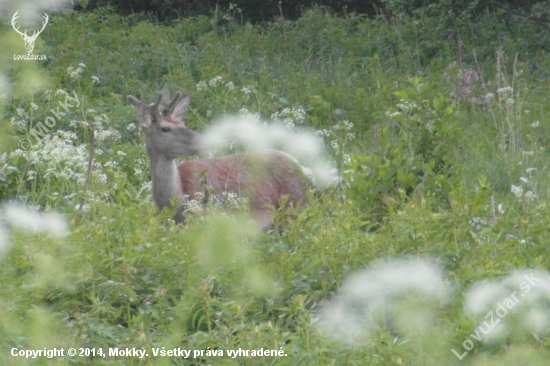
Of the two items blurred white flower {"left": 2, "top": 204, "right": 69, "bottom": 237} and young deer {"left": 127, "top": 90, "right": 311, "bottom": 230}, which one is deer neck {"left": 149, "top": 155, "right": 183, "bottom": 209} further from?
blurred white flower {"left": 2, "top": 204, "right": 69, "bottom": 237}

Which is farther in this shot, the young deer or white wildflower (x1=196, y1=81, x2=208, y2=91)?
white wildflower (x1=196, y1=81, x2=208, y2=91)

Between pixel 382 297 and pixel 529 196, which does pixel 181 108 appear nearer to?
pixel 529 196

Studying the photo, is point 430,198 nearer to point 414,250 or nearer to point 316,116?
point 414,250

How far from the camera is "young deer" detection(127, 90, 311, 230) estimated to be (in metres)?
6.93

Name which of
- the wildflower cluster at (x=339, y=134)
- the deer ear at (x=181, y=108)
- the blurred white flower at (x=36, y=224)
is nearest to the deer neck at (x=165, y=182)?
the deer ear at (x=181, y=108)

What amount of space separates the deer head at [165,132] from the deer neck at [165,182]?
0.08 meters

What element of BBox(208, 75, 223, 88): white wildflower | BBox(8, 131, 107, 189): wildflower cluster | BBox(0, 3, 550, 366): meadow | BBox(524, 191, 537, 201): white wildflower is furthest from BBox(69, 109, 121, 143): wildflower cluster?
BBox(524, 191, 537, 201): white wildflower

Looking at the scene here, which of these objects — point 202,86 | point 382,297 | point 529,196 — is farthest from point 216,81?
point 382,297

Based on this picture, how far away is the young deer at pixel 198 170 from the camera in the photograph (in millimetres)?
6930

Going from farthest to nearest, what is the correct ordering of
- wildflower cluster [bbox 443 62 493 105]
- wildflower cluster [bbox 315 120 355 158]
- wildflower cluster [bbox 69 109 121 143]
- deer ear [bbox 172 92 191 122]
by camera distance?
wildflower cluster [bbox 443 62 493 105] < wildflower cluster [bbox 69 109 121 143] < deer ear [bbox 172 92 191 122] < wildflower cluster [bbox 315 120 355 158]

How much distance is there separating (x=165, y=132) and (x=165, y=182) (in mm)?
436

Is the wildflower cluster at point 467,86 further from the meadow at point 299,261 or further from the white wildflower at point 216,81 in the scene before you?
the white wildflower at point 216,81

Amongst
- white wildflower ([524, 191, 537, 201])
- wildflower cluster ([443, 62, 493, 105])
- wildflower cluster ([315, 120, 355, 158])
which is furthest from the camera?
wildflower cluster ([443, 62, 493, 105])

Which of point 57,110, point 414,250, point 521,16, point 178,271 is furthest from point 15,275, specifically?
point 521,16
